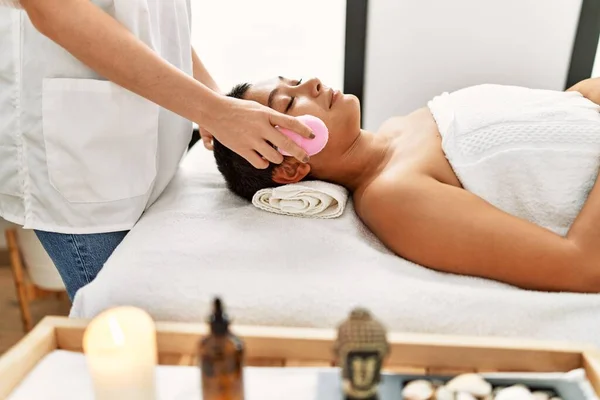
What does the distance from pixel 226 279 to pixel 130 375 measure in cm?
39

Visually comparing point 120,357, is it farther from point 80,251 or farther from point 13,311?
point 13,311

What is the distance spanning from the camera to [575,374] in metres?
0.86

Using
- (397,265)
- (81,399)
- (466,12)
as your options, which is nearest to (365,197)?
(397,265)

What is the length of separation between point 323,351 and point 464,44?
142 centimetres

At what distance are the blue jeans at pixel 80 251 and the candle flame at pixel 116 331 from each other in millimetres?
581

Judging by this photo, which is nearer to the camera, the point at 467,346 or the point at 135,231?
the point at 467,346

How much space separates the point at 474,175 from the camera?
134 centimetres

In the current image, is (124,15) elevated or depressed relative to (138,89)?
elevated

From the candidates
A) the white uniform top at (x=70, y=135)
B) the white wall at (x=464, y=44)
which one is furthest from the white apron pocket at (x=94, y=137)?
the white wall at (x=464, y=44)

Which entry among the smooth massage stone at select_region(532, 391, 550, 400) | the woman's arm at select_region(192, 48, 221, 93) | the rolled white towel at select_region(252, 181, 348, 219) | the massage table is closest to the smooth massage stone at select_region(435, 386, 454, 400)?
the smooth massage stone at select_region(532, 391, 550, 400)

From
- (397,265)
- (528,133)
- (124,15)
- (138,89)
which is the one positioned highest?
(124,15)

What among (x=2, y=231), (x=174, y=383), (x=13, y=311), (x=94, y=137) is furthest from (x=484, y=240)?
(x=2, y=231)

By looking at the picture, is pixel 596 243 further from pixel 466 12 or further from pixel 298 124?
pixel 466 12

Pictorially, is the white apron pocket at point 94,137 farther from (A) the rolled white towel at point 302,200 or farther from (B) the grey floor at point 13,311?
(B) the grey floor at point 13,311
